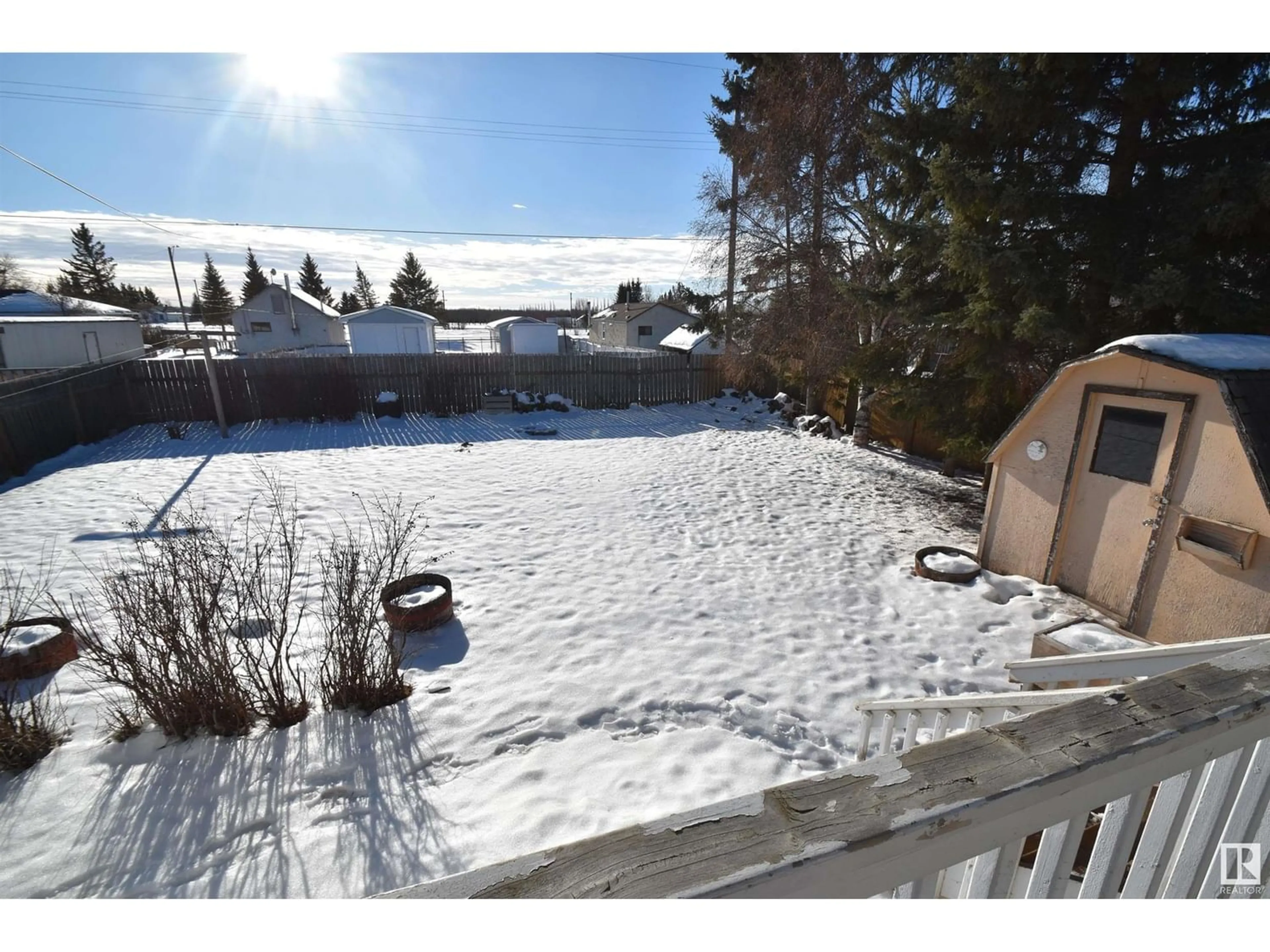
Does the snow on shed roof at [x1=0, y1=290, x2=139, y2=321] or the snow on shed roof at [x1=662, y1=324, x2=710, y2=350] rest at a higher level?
the snow on shed roof at [x1=0, y1=290, x2=139, y2=321]

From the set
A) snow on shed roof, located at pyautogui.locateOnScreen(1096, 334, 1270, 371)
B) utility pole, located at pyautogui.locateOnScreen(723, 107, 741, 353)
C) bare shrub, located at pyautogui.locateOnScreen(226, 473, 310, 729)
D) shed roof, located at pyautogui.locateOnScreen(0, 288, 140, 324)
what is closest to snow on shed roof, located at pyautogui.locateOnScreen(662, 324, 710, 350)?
utility pole, located at pyautogui.locateOnScreen(723, 107, 741, 353)

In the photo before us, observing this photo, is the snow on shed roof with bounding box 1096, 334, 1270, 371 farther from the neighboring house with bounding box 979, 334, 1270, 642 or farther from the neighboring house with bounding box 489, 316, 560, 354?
the neighboring house with bounding box 489, 316, 560, 354

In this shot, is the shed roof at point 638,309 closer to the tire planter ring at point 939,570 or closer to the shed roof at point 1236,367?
the tire planter ring at point 939,570

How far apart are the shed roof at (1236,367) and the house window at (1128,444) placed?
47cm

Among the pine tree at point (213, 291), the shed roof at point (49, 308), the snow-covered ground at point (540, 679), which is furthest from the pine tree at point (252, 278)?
the snow-covered ground at point (540, 679)

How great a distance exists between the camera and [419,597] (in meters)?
4.52

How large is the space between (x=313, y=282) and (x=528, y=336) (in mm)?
39696

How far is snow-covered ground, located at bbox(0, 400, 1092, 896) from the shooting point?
8.32 feet

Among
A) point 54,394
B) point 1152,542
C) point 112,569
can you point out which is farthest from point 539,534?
point 54,394

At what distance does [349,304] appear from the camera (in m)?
54.8

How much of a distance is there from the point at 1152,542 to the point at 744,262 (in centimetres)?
1007

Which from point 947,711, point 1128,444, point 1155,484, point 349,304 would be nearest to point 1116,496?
point 1155,484

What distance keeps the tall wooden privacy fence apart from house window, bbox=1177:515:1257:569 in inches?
495

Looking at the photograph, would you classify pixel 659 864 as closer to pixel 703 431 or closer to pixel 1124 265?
pixel 1124 265
